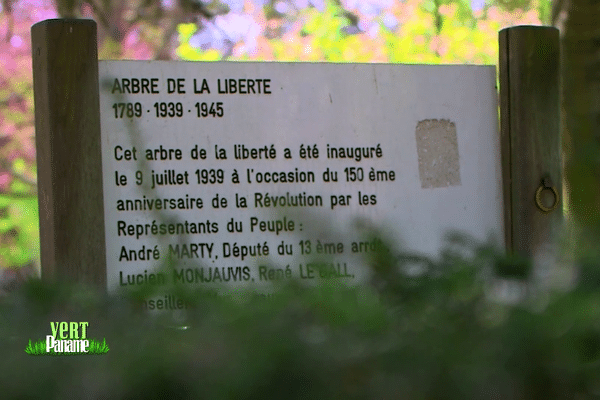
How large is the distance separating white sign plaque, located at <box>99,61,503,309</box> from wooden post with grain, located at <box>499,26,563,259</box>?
0.25ft

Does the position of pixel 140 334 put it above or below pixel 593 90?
below

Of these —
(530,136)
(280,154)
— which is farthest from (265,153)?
(530,136)

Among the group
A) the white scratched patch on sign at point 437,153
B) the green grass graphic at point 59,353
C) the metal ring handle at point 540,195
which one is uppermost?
the white scratched patch on sign at point 437,153

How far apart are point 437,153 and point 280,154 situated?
69 cm

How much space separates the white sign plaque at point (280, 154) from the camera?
103 inches

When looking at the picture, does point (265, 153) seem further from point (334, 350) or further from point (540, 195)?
point (334, 350)

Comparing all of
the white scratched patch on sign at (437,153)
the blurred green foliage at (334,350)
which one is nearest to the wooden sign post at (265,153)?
the white scratched patch on sign at (437,153)

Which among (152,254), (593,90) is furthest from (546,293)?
(593,90)

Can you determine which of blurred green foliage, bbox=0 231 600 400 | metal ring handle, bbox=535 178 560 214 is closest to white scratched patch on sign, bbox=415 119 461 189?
metal ring handle, bbox=535 178 560 214

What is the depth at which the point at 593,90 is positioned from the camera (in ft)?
10.5

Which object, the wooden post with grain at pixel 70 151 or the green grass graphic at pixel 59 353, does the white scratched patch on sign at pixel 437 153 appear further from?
the green grass graphic at pixel 59 353

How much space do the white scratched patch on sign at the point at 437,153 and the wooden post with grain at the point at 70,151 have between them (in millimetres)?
1332

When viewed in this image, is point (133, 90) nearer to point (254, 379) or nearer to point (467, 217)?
point (467, 217)

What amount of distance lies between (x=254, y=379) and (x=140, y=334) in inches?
6.9
